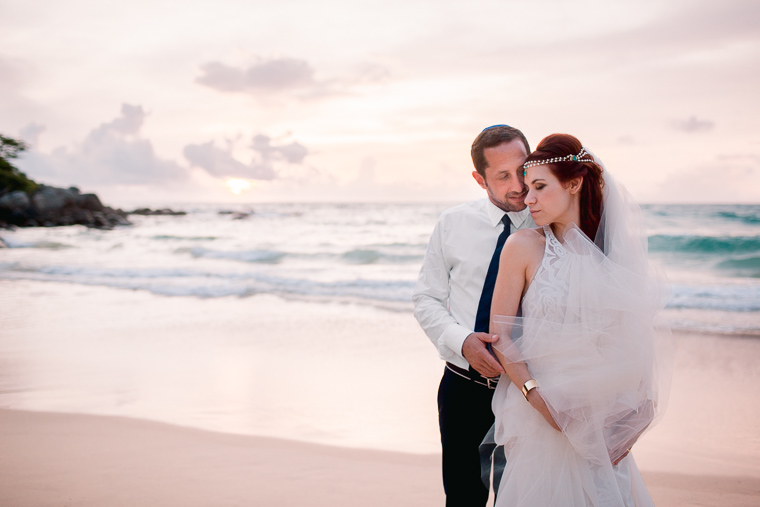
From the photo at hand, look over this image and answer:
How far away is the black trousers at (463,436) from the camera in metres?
2.49

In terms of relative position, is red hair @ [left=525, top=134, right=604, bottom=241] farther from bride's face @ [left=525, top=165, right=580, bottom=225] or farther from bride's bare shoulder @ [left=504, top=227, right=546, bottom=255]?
bride's bare shoulder @ [left=504, top=227, right=546, bottom=255]

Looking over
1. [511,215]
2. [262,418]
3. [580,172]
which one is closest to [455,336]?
[511,215]

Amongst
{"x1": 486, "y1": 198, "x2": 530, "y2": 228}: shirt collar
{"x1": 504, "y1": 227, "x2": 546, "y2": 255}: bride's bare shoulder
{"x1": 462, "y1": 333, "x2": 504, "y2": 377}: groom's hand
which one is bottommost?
{"x1": 462, "y1": 333, "x2": 504, "y2": 377}: groom's hand

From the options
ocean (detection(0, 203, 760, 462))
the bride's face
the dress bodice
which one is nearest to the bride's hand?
the dress bodice

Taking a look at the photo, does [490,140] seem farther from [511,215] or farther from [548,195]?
[548,195]

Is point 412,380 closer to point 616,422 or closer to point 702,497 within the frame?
point 702,497

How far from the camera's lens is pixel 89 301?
9.89 meters

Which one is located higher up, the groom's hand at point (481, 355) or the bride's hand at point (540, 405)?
the groom's hand at point (481, 355)

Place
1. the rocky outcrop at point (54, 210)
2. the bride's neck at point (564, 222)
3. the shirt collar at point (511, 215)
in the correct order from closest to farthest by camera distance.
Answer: the bride's neck at point (564, 222), the shirt collar at point (511, 215), the rocky outcrop at point (54, 210)

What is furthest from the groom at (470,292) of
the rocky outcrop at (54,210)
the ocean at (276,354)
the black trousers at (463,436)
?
the rocky outcrop at (54,210)

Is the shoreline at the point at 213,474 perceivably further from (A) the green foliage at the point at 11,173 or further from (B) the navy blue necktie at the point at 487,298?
(A) the green foliage at the point at 11,173

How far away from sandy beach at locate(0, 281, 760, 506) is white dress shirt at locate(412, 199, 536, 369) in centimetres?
169

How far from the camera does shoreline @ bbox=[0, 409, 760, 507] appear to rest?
352 cm

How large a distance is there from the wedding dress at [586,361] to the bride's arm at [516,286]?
23mm
